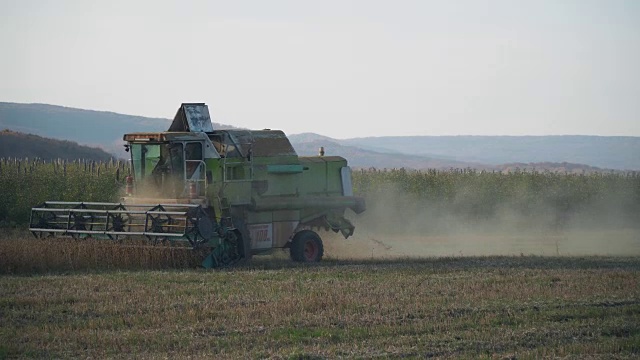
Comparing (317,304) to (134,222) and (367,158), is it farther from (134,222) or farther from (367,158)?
(367,158)

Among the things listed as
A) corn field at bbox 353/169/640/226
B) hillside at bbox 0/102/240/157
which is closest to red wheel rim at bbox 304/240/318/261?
corn field at bbox 353/169/640/226

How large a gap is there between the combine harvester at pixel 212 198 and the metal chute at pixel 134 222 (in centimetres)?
2

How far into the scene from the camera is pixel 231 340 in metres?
12.3

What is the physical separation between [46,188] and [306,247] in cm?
1598

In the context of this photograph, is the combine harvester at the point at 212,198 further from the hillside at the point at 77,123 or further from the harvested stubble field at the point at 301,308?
the hillside at the point at 77,123

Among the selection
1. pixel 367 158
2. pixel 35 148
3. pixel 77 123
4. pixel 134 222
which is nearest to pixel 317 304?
pixel 134 222

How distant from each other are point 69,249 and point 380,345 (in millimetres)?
10406

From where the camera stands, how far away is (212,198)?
21.5 meters

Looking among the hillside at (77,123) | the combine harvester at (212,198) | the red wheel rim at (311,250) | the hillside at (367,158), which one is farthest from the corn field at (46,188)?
the hillside at (77,123)

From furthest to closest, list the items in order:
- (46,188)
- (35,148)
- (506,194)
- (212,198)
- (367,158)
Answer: (367,158) < (35,148) < (506,194) < (46,188) < (212,198)

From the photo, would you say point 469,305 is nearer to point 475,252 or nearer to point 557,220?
point 475,252

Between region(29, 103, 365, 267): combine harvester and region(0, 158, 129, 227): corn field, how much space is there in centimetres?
1197

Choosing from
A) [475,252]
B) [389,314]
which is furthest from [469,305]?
[475,252]

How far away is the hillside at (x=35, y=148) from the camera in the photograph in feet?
260
